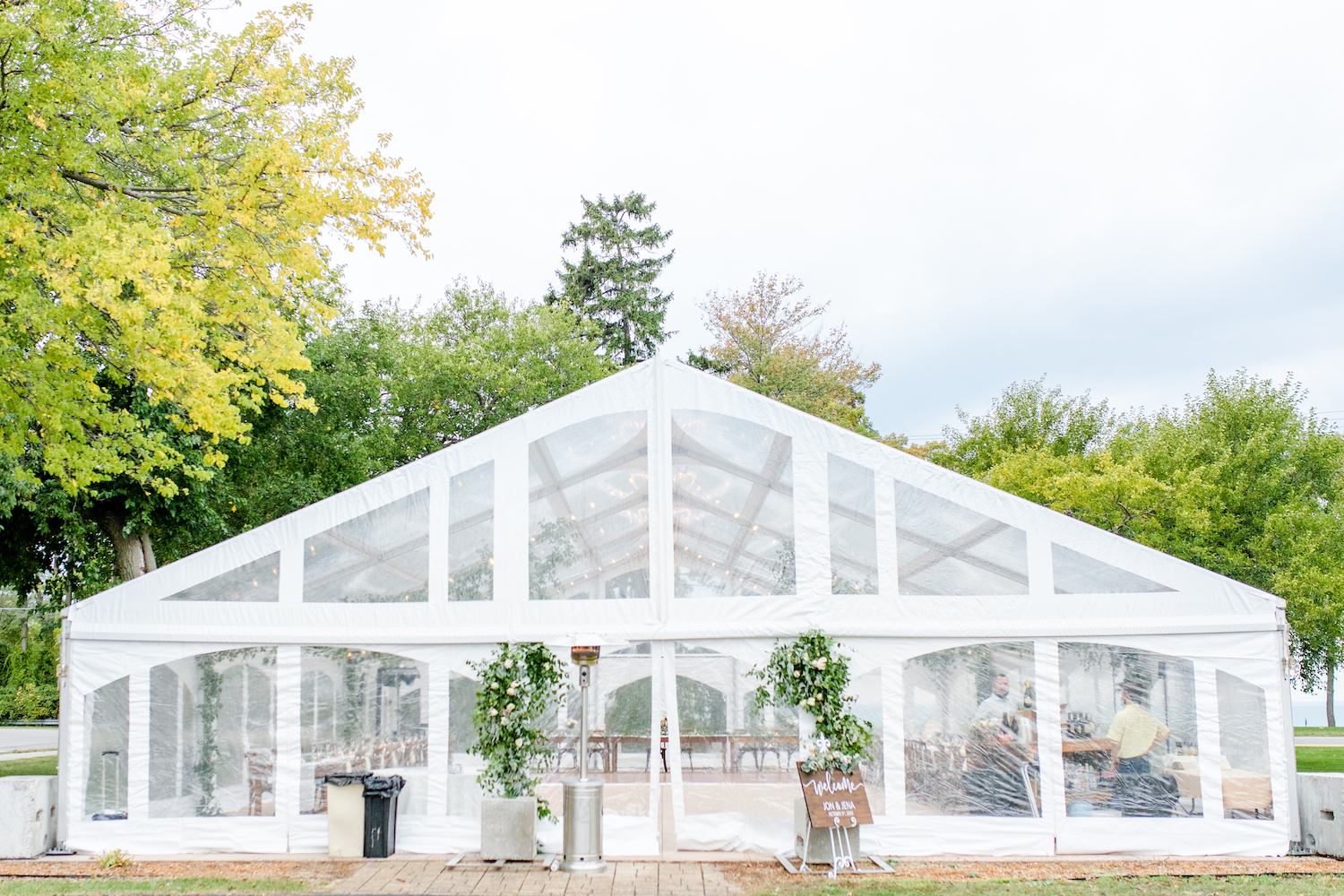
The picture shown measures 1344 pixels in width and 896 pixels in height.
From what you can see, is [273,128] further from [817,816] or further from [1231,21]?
[1231,21]

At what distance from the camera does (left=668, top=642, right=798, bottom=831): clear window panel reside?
786cm

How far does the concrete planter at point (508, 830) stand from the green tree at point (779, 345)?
21.1 metres

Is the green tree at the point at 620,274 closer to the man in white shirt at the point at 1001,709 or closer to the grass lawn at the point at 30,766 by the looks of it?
the grass lawn at the point at 30,766

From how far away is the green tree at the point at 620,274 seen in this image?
33.3 m

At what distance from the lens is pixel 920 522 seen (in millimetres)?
8031

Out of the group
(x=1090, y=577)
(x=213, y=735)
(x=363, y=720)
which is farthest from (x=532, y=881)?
(x=1090, y=577)

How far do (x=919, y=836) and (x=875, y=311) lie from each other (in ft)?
88.9

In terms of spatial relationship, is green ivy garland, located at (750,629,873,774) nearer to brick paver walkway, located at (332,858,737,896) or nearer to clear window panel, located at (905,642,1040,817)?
clear window panel, located at (905,642,1040,817)

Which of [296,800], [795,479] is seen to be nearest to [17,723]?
[296,800]

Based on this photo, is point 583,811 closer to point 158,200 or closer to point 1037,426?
point 158,200

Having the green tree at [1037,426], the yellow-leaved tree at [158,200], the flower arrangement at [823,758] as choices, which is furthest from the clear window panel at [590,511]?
the green tree at [1037,426]

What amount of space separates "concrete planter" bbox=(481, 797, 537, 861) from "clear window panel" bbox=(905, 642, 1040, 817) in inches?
132

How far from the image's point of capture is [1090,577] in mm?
7812

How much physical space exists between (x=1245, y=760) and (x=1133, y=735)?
0.98 meters
